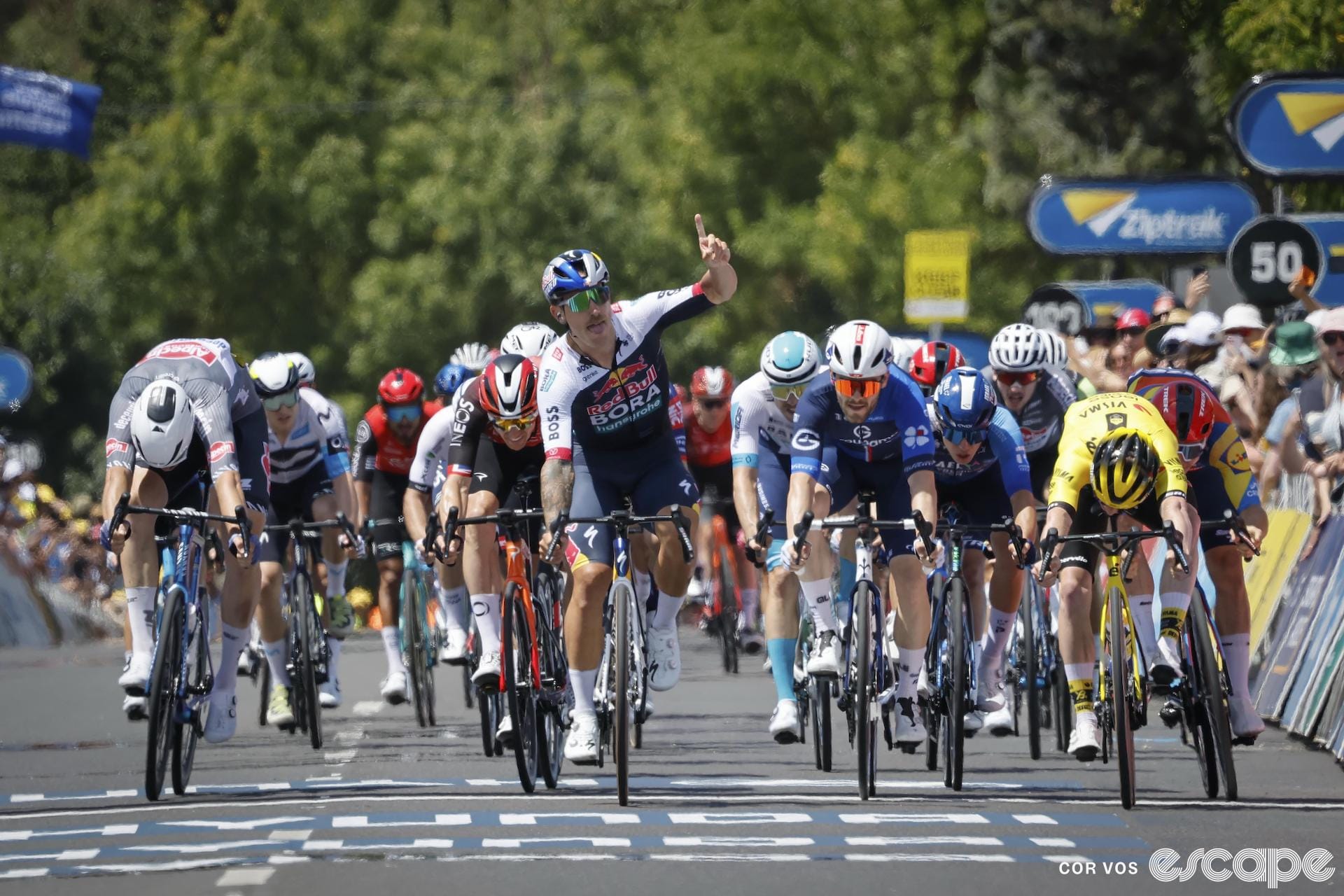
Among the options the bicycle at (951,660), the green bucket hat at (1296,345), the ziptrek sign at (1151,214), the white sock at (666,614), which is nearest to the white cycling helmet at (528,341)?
the white sock at (666,614)

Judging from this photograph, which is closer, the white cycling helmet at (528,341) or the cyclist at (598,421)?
the cyclist at (598,421)

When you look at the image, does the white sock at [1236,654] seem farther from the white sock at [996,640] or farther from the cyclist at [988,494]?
the white sock at [996,640]

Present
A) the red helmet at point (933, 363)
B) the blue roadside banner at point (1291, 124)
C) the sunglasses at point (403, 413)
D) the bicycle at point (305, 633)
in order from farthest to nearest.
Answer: the blue roadside banner at point (1291, 124) < the sunglasses at point (403, 413) < the red helmet at point (933, 363) < the bicycle at point (305, 633)

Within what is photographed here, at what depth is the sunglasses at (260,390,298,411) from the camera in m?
15.1

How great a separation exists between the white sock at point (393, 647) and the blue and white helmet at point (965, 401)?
16.9 feet

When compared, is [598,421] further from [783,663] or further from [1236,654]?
[1236,654]

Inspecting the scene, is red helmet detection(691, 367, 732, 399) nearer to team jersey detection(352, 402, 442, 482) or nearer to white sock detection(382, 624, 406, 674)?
team jersey detection(352, 402, 442, 482)

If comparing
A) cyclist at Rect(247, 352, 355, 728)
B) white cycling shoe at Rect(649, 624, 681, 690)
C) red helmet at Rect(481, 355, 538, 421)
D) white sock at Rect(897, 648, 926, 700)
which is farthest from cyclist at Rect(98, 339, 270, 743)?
white sock at Rect(897, 648, 926, 700)

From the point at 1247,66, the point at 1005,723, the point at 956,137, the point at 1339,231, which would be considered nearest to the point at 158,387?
the point at 1005,723

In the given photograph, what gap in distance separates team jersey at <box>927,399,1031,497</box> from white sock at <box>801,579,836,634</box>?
0.86 m

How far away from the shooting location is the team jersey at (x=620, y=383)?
11320 mm

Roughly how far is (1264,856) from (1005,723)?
415 cm

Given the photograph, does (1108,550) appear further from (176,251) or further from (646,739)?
(176,251)

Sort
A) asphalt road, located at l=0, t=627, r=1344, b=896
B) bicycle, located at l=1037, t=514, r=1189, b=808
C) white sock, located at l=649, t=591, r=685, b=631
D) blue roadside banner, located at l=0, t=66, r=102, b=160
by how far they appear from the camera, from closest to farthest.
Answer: asphalt road, located at l=0, t=627, r=1344, b=896 → bicycle, located at l=1037, t=514, r=1189, b=808 → white sock, located at l=649, t=591, r=685, b=631 → blue roadside banner, located at l=0, t=66, r=102, b=160
